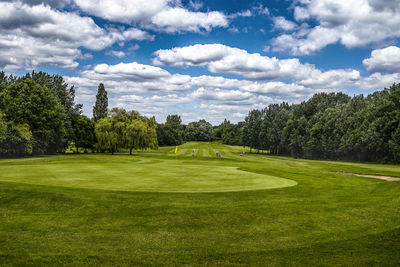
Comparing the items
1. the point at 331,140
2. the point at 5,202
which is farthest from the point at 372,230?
the point at 331,140

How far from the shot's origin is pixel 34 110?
60125mm

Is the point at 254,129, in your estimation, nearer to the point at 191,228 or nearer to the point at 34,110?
the point at 34,110

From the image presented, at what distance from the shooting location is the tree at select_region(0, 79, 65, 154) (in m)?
57.5

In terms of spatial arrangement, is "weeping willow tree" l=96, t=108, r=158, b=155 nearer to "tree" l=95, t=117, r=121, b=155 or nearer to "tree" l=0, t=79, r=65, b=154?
"tree" l=95, t=117, r=121, b=155

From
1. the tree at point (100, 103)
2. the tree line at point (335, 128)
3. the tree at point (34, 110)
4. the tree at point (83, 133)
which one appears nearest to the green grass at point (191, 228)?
the tree at point (34, 110)

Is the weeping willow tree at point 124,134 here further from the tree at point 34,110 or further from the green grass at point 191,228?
the green grass at point 191,228

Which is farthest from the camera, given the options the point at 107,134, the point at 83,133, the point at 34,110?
the point at 83,133

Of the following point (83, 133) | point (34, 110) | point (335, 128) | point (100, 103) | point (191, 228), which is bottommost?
point (191, 228)

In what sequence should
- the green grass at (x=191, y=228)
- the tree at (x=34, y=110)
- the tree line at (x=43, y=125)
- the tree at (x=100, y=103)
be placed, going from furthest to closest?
the tree at (x=100, y=103), the tree at (x=34, y=110), the tree line at (x=43, y=125), the green grass at (x=191, y=228)

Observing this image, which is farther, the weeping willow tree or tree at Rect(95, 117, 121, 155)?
the weeping willow tree

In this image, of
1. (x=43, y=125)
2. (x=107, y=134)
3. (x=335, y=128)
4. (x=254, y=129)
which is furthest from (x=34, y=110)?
(x=254, y=129)

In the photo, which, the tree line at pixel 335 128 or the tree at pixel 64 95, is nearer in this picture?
the tree line at pixel 335 128

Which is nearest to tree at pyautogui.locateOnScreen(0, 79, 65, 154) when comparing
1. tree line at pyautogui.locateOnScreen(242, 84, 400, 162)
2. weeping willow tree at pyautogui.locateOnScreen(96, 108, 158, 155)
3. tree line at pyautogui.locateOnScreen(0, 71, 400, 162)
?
tree line at pyautogui.locateOnScreen(0, 71, 400, 162)

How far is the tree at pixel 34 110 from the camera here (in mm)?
57500
